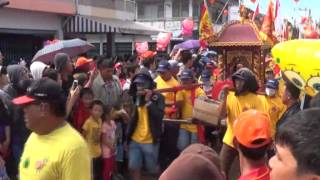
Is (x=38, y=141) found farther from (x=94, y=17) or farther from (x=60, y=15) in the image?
(x=94, y=17)

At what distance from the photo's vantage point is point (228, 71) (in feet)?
41.2

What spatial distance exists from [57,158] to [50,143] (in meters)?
0.12

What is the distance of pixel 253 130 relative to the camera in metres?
2.74

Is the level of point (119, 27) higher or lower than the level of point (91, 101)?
higher

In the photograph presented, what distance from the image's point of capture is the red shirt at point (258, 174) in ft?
9.28

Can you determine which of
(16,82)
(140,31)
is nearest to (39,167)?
(16,82)

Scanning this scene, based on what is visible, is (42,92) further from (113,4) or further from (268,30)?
(113,4)

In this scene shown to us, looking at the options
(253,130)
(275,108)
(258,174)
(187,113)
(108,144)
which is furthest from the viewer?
(187,113)

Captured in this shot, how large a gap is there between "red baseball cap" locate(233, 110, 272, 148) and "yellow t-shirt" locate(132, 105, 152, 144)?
152 inches

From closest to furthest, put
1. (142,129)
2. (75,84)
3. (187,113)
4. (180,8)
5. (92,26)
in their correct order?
(75,84), (142,129), (187,113), (92,26), (180,8)

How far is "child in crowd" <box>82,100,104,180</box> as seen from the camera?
6.20 metres

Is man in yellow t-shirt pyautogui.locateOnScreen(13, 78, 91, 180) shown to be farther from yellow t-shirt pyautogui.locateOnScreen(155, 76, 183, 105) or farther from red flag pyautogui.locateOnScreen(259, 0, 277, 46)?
red flag pyautogui.locateOnScreen(259, 0, 277, 46)

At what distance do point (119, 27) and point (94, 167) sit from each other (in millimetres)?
14874

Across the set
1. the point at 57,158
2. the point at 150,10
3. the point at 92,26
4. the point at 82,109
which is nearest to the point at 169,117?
the point at 82,109
